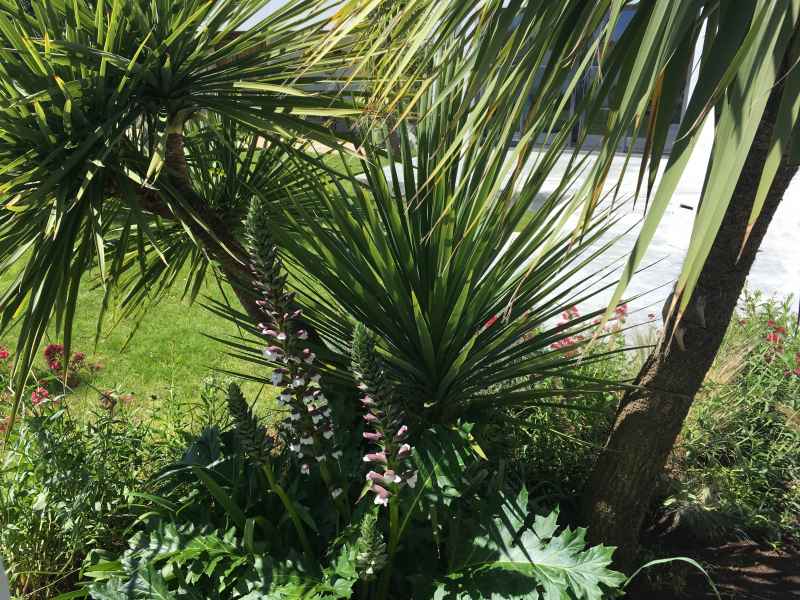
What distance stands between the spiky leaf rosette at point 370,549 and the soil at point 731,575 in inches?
45.0

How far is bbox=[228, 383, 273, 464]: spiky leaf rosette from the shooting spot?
1921mm

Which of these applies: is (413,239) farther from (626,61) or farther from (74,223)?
(626,61)

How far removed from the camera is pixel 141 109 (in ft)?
7.26

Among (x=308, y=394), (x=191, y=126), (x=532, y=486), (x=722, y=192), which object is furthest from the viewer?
(x=191, y=126)

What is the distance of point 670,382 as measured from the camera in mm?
2307

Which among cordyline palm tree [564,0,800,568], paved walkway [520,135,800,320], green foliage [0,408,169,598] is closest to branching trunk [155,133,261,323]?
green foliage [0,408,169,598]

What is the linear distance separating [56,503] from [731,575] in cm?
230


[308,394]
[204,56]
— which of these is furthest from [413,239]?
[204,56]

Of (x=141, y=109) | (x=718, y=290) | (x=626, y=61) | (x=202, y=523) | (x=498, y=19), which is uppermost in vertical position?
(x=141, y=109)

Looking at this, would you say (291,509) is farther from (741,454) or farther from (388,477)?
(741,454)

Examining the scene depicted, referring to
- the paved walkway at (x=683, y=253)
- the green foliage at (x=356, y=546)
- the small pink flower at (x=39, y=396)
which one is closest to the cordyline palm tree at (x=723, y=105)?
the green foliage at (x=356, y=546)

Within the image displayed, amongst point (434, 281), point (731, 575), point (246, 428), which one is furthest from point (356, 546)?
point (731, 575)

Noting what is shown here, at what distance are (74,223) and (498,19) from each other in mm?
1329

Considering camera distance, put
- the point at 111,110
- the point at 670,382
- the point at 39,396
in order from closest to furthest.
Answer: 1. the point at 111,110
2. the point at 670,382
3. the point at 39,396
